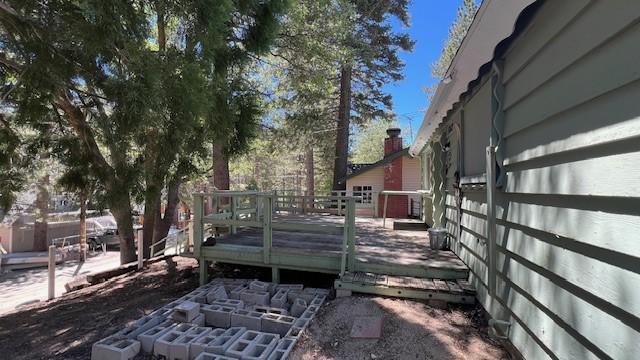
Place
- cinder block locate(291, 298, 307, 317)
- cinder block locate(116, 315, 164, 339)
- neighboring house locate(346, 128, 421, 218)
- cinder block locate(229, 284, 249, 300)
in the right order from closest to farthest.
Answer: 1. cinder block locate(116, 315, 164, 339)
2. cinder block locate(291, 298, 307, 317)
3. cinder block locate(229, 284, 249, 300)
4. neighboring house locate(346, 128, 421, 218)

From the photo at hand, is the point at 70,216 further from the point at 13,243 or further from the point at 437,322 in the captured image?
the point at 437,322

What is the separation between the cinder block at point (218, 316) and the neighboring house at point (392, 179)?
9596mm

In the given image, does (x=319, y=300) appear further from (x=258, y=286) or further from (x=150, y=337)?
(x=150, y=337)

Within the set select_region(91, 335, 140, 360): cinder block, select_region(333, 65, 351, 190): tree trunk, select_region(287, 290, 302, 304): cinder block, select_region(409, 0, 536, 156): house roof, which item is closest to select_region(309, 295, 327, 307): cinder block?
select_region(287, 290, 302, 304): cinder block

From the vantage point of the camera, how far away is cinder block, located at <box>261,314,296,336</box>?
151 inches

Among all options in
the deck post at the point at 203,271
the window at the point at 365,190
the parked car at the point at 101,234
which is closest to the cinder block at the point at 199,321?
the deck post at the point at 203,271

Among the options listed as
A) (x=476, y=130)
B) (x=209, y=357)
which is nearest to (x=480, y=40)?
(x=476, y=130)

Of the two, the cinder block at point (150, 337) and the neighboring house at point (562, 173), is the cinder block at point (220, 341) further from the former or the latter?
the neighboring house at point (562, 173)

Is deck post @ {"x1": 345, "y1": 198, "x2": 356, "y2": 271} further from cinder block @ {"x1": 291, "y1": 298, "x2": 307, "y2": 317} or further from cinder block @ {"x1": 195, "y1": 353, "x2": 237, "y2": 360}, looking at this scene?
cinder block @ {"x1": 195, "y1": 353, "x2": 237, "y2": 360}

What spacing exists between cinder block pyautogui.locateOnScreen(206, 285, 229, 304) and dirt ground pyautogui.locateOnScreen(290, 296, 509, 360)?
1553 mm

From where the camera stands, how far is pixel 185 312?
13.5ft

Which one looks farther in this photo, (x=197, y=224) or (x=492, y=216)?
(x=197, y=224)

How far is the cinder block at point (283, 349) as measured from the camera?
10.3ft

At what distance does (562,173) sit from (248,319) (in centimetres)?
334
